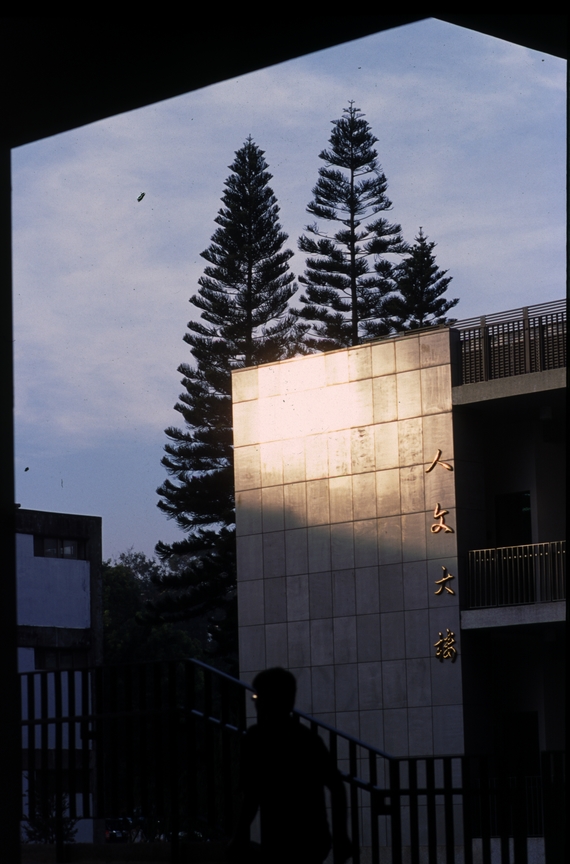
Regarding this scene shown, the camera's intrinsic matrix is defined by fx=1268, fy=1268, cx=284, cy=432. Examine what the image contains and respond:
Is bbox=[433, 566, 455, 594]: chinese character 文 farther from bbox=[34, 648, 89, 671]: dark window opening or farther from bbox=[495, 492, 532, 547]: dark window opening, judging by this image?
bbox=[34, 648, 89, 671]: dark window opening

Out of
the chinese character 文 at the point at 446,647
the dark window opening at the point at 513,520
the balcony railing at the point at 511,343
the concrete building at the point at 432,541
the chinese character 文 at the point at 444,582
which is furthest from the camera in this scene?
the dark window opening at the point at 513,520

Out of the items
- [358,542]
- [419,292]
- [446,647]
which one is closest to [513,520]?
[446,647]

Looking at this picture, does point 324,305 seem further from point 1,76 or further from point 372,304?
point 1,76

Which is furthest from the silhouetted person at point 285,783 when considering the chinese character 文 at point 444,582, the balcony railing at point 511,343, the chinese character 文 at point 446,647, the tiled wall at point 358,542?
the chinese character 文 at point 444,582

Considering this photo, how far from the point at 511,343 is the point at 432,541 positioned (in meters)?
3.61

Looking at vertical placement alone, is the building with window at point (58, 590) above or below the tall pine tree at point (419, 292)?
below

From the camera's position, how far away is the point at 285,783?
11.6 feet

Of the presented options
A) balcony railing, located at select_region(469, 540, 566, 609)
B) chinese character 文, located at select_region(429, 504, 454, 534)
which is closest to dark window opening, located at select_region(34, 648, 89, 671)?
chinese character 文, located at select_region(429, 504, 454, 534)

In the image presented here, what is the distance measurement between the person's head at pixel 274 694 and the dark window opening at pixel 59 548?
3248 cm

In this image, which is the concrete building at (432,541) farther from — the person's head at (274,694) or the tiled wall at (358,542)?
the person's head at (274,694)

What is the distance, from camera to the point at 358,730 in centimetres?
2169

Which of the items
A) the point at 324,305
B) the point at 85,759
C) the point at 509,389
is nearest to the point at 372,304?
the point at 324,305

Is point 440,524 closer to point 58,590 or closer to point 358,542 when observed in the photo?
point 358,542

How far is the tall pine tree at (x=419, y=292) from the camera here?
3428 centimetres
